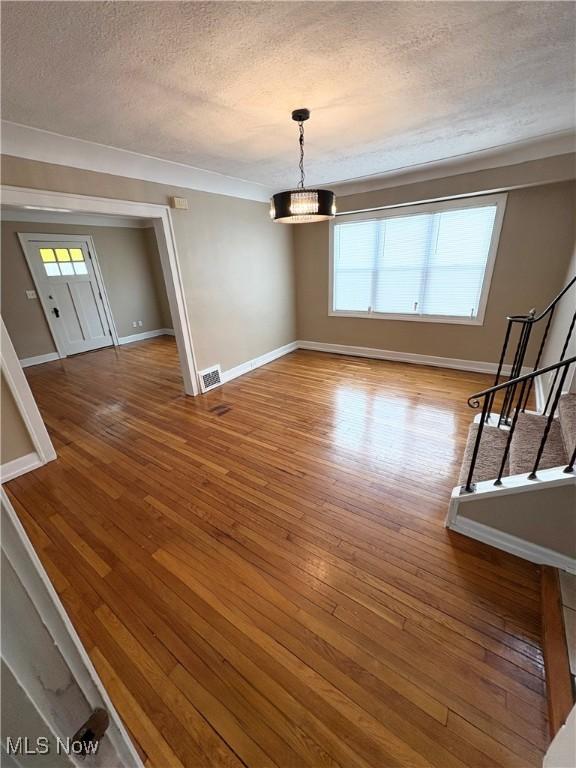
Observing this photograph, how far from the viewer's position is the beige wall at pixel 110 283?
5.12 metres

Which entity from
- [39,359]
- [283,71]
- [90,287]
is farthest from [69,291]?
[283,71]

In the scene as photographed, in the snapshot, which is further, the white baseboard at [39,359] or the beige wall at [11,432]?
the white baseboard at [39,359]

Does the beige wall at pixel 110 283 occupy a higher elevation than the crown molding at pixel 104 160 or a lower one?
lower

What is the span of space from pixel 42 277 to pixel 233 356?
13.4ft

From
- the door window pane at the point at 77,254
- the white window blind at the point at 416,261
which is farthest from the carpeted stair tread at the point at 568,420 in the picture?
the door window pane at the point at 77,254

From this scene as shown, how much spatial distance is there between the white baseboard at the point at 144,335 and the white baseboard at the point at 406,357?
12.3 ft

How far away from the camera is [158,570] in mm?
1741

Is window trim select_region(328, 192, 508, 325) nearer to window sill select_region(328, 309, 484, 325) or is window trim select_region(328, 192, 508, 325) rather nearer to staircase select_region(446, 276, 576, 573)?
window sill select_region(328, 309, 484, 325)

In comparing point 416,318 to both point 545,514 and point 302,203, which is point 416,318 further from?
point 545,514

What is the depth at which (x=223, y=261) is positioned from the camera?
4.02 metres

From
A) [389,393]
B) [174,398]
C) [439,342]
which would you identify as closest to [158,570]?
[174,398]

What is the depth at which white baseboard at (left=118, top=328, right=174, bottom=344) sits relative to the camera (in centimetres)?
690

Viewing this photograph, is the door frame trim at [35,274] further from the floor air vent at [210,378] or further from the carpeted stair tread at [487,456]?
the carpeted stair tread at [487,456]

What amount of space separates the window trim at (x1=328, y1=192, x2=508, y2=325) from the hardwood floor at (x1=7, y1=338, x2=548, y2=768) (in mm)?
1768
